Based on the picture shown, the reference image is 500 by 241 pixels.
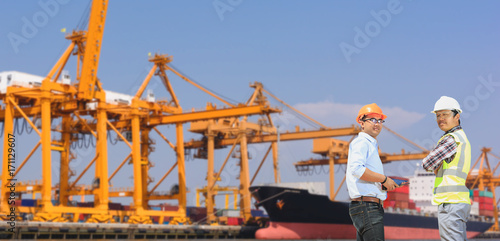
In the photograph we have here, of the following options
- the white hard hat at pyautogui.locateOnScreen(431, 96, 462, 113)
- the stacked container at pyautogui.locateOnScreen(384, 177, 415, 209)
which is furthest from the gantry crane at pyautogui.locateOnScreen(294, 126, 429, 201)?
the white hard hat at pyautogui.locateOnScreen(431, 96, 462, 113)

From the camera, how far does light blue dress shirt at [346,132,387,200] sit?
475 cm

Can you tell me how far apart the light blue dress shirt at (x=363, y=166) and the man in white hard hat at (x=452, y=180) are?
1.54 feet

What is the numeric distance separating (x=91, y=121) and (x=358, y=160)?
134 ft

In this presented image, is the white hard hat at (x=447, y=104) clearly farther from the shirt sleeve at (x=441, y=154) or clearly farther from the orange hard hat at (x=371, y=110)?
the orange hard hat at (x=371, y=110)

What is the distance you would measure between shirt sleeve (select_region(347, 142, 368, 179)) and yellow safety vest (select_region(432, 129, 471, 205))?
791 mm

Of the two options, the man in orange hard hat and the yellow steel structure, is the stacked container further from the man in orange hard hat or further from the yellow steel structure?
the man in orange hard hat

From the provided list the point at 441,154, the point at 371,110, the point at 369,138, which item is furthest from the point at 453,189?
the point at 371,110

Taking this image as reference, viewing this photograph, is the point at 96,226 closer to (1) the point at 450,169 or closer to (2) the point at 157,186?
(2) the point at 157,186

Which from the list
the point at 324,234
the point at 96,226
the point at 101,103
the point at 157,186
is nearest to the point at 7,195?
the point at 96,226

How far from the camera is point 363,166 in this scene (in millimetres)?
4734

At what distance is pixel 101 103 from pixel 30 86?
4345 millimetres

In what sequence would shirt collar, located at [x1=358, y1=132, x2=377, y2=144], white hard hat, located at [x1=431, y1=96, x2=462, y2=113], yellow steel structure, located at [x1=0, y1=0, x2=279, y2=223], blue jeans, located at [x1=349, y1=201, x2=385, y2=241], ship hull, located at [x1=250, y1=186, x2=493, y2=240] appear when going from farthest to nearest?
ship hull, located at [x1=250, y1=186, x2=493, y2=240]
yellow steel structure, located at [x1=0, y1=0, x2=279, y2=223]
white hard hat, located at [x1=431, y1=96, x2=462, y2=113]
shirt collar, located at [x1=358, y1=132, x2=377, y2=144]
blue jeans, located at [x1=349, y1=201, x2=385, y2=241]

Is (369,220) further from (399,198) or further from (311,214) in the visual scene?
(399,198)

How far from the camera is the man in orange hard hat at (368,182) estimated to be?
4.72 meters
